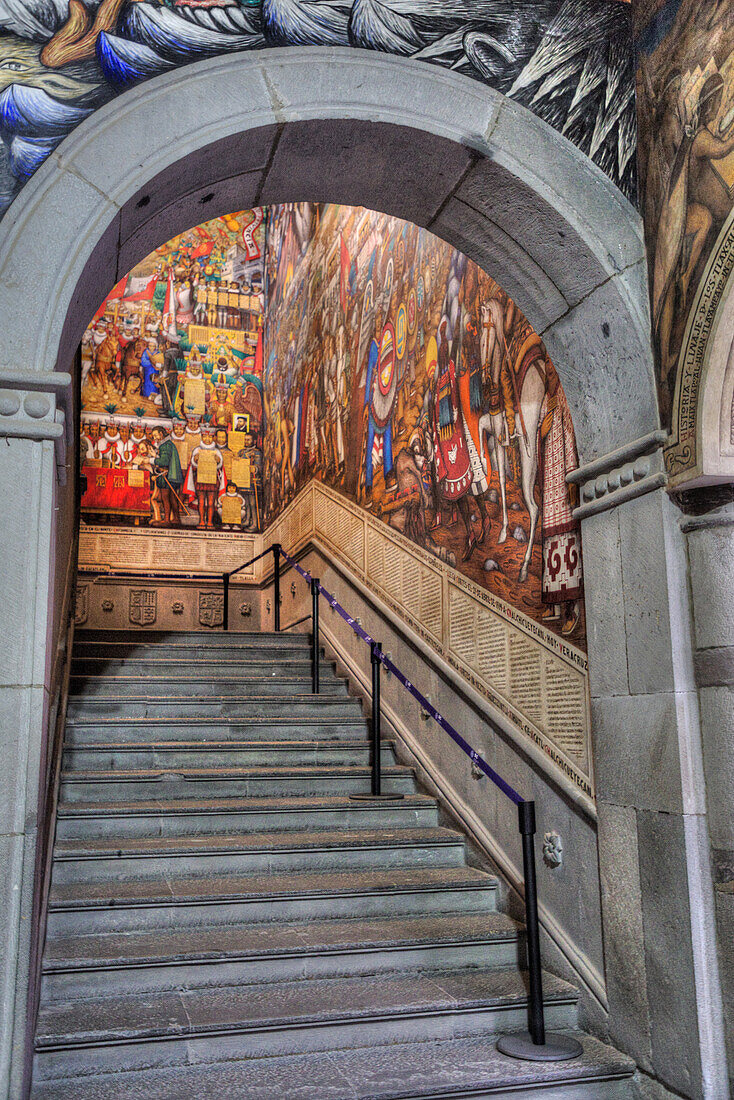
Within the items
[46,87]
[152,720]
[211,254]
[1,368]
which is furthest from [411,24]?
[211,254]

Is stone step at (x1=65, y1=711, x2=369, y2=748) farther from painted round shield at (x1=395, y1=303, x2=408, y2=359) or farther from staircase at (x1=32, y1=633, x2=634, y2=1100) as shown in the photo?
painted round shield at (x1=395, y1=303, x2=408, y2=359)

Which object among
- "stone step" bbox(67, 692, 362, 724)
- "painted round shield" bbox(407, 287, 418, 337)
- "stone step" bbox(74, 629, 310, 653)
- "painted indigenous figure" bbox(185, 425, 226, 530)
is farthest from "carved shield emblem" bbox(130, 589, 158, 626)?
"painted round shield" bbox(407, 287, 418, 337)

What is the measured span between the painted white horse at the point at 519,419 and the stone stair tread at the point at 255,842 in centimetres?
158

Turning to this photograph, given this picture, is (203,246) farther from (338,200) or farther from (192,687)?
(338,200)

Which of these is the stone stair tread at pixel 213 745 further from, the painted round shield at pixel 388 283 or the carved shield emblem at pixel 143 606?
the carved shield emblem at pixel 143 606

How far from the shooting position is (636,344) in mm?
3695

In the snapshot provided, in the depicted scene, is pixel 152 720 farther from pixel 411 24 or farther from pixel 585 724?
pixel 411 24

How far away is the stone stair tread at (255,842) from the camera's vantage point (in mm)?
4586

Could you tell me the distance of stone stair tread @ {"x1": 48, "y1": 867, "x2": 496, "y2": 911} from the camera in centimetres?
422

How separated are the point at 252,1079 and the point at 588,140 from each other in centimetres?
390

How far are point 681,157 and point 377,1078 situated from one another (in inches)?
141

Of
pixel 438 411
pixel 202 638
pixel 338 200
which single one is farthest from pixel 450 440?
pixel 202 638

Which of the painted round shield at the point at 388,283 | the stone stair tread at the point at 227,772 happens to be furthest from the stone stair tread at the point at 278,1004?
the painted round shield at the point at 388,283

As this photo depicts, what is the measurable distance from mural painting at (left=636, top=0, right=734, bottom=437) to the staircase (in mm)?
2450
